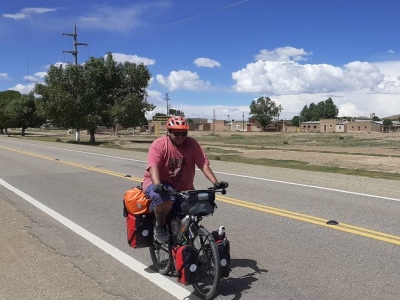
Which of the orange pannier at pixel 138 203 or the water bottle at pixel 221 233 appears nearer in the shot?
the water bottle at pixel 221 233

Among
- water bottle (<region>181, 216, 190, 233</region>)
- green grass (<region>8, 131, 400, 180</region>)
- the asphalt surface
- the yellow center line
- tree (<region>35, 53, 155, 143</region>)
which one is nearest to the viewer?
water bottle (<region>181, 216, 190, 233</region>)

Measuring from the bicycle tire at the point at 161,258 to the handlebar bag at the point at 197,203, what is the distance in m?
0.78

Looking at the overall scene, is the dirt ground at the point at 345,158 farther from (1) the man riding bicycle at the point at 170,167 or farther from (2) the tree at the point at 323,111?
(2) the tree at the point at 323,111

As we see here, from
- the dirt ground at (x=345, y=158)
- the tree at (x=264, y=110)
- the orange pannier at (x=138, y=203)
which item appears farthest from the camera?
the tree at (x=264, y=110)

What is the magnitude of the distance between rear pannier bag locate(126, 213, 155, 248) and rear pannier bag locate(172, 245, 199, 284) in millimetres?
775

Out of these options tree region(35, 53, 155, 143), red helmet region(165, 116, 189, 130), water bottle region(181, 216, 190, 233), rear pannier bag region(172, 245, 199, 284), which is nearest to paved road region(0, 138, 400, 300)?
rear pannier bag region(172, 245, 199, 284)

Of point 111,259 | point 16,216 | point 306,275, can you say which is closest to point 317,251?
point 306,275

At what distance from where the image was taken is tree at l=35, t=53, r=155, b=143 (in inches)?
1762

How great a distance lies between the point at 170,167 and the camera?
15.9 ft

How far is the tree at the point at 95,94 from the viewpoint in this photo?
44750 millimetres

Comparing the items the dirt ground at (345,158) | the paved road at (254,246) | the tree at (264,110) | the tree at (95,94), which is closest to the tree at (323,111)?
the tree at (264,110)

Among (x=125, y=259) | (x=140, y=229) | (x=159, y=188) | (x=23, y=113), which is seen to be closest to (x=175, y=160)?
(x=159, y=188)

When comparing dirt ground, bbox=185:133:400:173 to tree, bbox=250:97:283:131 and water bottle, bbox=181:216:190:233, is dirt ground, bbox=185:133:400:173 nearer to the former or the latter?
water bottle, bbox=181:216:190:233

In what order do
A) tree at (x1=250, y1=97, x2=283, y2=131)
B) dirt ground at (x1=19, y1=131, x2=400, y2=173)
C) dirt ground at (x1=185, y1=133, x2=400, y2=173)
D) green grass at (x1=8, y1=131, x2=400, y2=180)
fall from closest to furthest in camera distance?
green grass at (x1=8, y1=131, x2=400, y2=180) < dirt ground at (x1=185, y1=133, x2=400, y2=173) < dirt ground at (x1=19, y1=131, x2=400, y2=173) < tree at (x1=250, y1=97, x2=283, y2=131)
